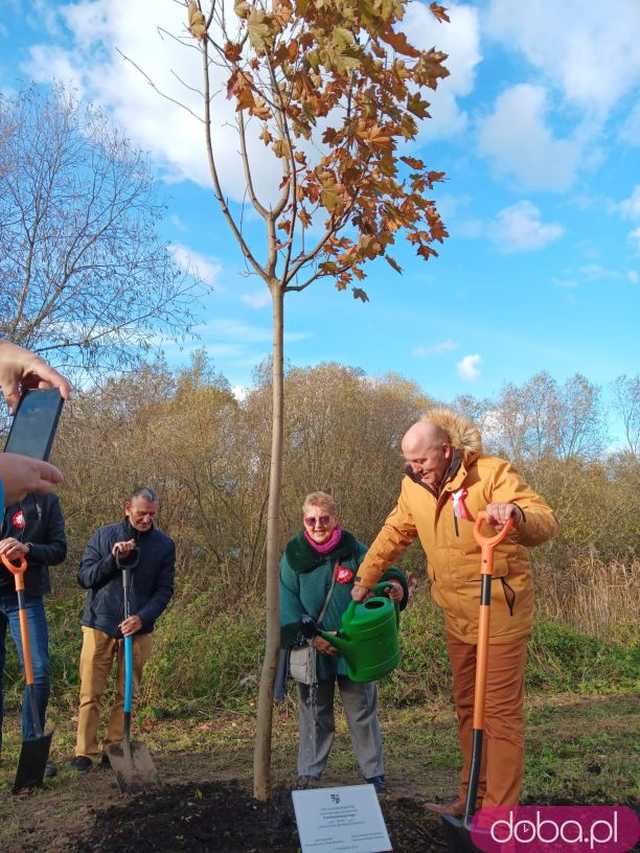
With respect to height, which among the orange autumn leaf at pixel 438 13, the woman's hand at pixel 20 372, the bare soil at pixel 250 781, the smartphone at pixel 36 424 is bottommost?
the bare soil at pixel 250 781

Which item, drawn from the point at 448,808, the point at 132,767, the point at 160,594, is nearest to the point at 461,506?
the point at 448,808

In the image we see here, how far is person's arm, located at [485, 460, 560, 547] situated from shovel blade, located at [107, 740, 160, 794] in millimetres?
2524

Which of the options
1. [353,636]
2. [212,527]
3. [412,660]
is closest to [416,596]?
[412,660]

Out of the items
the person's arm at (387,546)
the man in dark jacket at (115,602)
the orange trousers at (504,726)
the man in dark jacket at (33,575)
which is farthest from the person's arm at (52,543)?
the orange trousers at (504,726)

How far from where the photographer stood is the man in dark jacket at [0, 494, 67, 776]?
4.93 meters

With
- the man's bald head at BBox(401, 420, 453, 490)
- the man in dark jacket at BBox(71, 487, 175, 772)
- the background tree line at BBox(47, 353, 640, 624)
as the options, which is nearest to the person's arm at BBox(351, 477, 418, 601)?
the man's bald head at BBox(401, 420, 453, 490)

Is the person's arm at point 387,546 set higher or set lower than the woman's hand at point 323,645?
higher

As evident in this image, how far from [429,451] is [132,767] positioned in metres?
2.55

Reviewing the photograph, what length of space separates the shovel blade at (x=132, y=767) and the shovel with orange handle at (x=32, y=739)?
392 mm

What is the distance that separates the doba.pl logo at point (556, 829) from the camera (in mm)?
3195

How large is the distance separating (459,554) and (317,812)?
1.25m

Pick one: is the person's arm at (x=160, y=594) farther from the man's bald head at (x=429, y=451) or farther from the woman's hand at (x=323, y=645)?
the man's bald head at (x=429, y=451)

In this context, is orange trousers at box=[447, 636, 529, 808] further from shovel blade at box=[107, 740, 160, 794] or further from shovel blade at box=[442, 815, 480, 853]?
shovel blade at box=[107, 740, 160, 794]

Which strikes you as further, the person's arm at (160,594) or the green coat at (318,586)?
the person's arm at (160,594)
